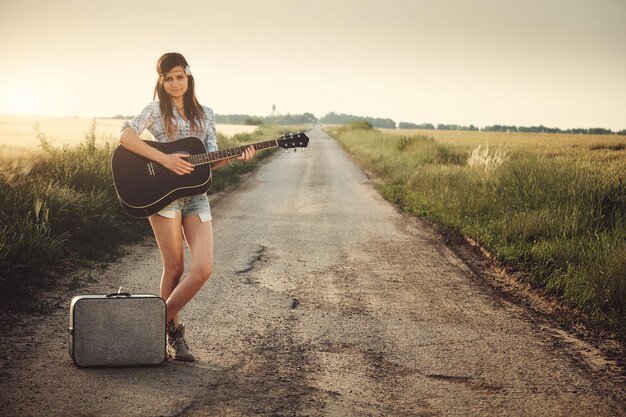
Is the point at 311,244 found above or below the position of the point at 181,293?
below

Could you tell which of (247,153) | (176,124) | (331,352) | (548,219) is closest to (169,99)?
(176,124)

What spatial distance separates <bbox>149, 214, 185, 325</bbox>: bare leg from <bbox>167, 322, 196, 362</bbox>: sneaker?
6cm

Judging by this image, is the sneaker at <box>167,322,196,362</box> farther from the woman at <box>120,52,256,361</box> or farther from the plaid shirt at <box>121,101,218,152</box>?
the plaid shirt at <box>121,101,218,152</box>

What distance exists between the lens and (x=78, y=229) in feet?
27.2

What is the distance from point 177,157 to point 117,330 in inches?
48.1

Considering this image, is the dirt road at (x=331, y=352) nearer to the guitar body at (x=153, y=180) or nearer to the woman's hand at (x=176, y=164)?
the guitar body at (x=153, y=180)

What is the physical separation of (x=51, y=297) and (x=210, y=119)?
109 inches

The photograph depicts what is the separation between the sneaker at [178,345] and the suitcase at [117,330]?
0.21 m

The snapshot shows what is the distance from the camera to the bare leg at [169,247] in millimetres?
4160

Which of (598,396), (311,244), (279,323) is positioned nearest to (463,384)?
(598,396)

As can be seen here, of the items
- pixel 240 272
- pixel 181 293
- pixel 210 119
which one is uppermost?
pixel 210 119

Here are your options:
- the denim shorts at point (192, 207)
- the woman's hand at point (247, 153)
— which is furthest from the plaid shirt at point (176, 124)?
the denim shorts at point (192, 207)

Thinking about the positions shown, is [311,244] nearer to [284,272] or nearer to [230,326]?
[284,272]

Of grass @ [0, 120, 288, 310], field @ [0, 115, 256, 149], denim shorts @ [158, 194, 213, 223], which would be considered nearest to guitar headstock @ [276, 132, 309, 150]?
denim shorts @ [158, 194, 213, 223]
